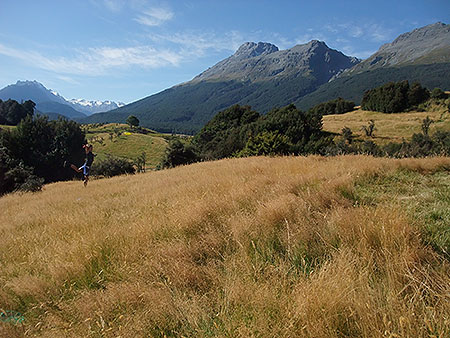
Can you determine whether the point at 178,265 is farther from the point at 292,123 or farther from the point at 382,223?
the point at 292,123

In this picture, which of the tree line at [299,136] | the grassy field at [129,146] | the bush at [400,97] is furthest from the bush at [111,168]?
the bush at [400,97]

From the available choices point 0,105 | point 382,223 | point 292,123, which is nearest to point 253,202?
point 382,223

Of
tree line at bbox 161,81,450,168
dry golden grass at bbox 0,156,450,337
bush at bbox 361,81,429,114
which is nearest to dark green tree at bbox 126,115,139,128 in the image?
tree line at bbox 161,81,450,168

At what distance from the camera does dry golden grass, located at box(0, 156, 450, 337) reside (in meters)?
1.44

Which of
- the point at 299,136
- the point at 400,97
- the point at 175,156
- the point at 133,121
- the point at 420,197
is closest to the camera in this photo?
the point at 420,197

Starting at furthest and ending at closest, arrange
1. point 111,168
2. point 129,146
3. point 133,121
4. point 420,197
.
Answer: point 133,121
point 129,146
point 111,168
point 420,197

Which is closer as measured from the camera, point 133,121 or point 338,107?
point 338,107

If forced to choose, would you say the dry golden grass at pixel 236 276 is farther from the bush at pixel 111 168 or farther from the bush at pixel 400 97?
the bush at pixel 400 97

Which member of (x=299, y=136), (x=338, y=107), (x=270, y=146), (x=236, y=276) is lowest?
(x=299, y=136)

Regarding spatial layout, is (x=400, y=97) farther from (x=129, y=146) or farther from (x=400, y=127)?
(x=129, y=146)

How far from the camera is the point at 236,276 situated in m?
1.96

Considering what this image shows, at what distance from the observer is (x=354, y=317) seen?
4.57 feet

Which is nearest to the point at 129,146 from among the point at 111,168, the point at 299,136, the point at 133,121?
the point at 133,121

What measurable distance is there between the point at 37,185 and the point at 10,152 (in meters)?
31.4
